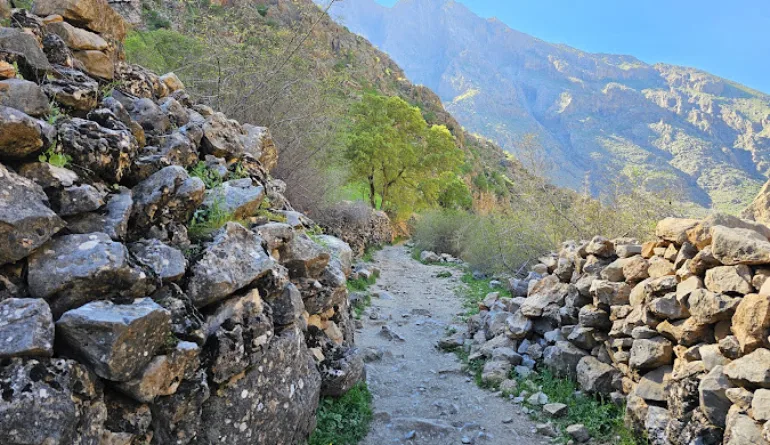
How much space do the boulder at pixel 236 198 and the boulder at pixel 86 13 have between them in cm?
213

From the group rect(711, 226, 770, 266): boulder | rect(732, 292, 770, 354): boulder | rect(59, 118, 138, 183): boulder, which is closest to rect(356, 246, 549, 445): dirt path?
rect(732, 292, 770, 354): boulder

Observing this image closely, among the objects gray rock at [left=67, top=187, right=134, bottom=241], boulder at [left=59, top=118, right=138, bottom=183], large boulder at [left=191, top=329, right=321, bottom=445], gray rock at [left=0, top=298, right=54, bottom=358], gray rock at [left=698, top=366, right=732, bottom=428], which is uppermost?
gray rock at [left=698, top=366, right=732, bottom=428]

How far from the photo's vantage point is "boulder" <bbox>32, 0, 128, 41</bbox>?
177 inches

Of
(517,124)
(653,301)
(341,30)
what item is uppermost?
(517,124)

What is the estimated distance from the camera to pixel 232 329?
3.52m

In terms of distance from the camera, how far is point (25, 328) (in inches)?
96.0

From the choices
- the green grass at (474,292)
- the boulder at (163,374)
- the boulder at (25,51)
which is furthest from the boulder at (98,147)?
the green grass at (474,292)

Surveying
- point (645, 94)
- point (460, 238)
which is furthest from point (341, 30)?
point (645, 94)

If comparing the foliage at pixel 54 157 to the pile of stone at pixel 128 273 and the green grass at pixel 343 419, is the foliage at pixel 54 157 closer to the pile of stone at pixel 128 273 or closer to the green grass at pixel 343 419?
the pile of stone at pixel 128 273

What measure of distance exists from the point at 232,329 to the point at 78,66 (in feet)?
9.39

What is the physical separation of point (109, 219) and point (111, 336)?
98 cm

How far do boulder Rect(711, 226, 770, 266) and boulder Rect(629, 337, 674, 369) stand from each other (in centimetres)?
111

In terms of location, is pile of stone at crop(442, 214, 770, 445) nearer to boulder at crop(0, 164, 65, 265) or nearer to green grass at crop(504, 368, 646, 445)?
green grass at crop(504, 368, 646, 445)

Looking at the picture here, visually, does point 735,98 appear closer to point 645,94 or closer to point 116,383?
point 645,94
